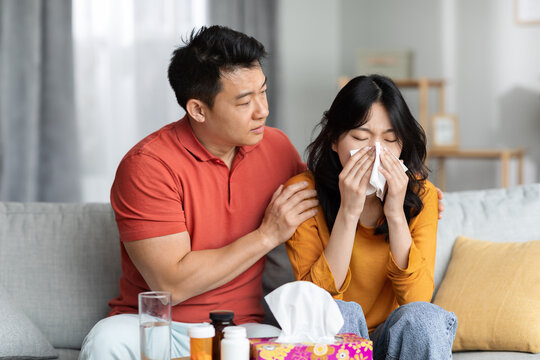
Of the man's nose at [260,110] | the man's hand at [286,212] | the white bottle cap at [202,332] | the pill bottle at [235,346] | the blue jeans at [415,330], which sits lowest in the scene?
the blue jeans at [415,330]

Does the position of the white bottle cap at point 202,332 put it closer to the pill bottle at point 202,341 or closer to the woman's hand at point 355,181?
the pill bottle at point 202,341

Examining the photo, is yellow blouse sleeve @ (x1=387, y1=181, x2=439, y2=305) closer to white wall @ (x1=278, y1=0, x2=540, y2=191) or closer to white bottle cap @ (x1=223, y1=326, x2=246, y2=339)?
white bottle cap @ (x1=223, y1=326, x2=246, y2=339)

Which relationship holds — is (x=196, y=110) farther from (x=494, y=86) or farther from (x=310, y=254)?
(x=494, y=86)

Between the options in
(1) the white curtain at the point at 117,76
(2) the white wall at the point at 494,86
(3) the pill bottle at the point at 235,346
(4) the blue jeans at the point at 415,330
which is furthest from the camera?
(2) the white wall at the point at 494,86

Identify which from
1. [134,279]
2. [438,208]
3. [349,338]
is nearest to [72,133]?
[134,279]

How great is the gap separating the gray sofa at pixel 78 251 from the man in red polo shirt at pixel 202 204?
170 millimetres

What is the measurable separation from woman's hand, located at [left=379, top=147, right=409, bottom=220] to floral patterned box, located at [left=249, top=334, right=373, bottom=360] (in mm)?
474

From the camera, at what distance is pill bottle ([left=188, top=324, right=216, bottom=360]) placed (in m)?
1.22

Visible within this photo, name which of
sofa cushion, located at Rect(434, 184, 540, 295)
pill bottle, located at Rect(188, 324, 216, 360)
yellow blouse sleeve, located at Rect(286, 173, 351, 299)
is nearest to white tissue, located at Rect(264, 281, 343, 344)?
pill bottle, located at Rect(188, 324, 216, 360)

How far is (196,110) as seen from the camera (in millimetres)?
1748

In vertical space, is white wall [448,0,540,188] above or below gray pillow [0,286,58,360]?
above

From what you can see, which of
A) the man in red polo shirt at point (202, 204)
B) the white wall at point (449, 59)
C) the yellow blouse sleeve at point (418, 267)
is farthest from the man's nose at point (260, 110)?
the white wall at point (449, 59)

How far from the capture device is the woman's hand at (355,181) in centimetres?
163

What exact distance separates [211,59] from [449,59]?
3380 mm
